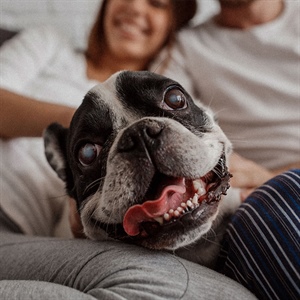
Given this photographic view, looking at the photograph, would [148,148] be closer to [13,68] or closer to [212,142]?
[212,142]

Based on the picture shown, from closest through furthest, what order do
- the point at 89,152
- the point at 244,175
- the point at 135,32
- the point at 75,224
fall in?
the point at 89,152
the point at 75,224
the point at 244,175
the point at 135,32

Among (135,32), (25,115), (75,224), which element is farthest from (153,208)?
(135,32)

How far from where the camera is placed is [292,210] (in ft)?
3.37

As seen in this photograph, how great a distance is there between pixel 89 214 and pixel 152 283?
1.22 ft

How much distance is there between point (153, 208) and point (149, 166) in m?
0.10

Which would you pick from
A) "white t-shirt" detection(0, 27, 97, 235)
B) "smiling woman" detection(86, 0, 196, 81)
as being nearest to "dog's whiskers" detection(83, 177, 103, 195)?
"white t-shirt" detection(0, 27, 97, 235)

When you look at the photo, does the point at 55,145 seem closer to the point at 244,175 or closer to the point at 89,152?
the point at 89,152

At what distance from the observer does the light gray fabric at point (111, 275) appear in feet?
2.87

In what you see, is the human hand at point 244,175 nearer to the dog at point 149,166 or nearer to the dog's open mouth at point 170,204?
the dog at point 149,166

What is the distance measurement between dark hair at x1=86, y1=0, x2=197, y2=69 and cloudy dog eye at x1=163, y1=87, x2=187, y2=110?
1.24 metres

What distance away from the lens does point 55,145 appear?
152 cm

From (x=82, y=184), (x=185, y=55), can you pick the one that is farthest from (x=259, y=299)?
(x=185, y=55)

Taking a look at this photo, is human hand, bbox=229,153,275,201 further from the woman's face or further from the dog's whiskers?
the woman's face

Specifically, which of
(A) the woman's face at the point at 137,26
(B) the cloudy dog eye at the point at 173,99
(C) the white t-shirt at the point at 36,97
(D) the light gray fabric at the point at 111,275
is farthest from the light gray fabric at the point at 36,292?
(A) the woman's face at the point at 137,26
